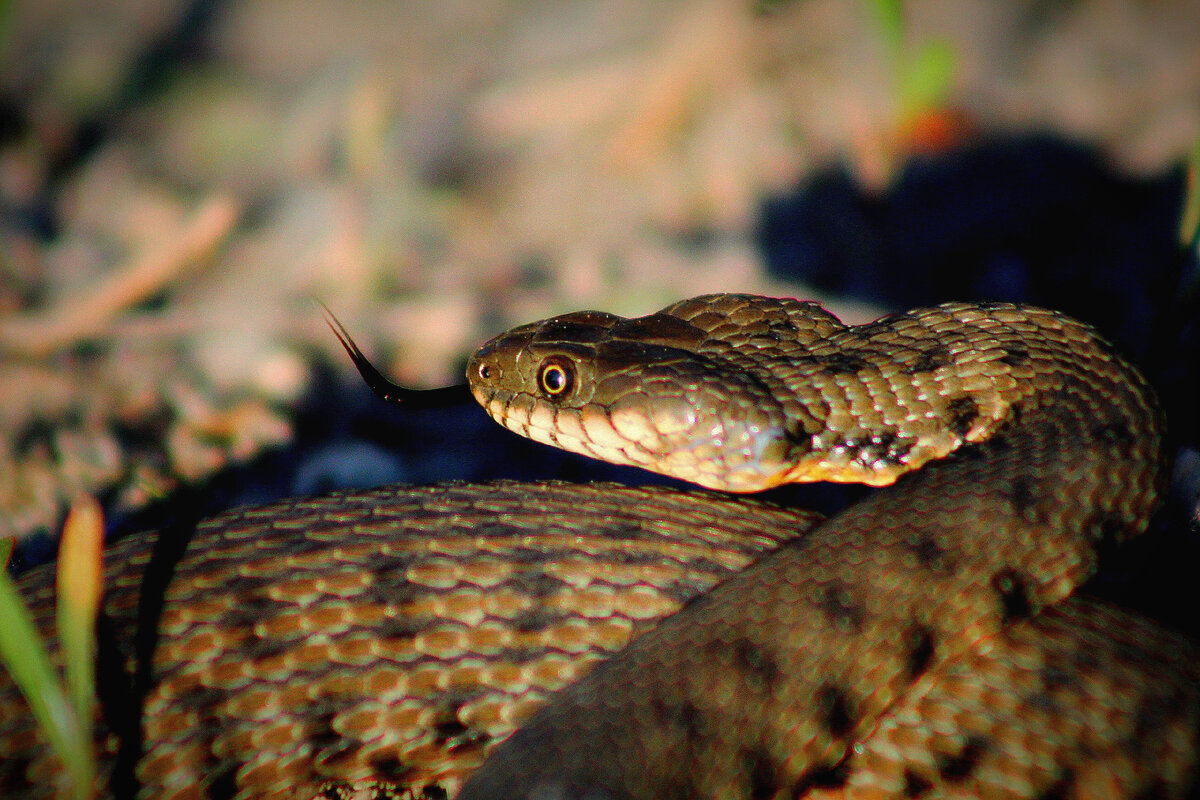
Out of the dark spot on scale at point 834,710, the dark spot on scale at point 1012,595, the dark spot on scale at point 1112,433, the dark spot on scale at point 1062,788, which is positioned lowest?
the dark spot on scale at point 1062,788

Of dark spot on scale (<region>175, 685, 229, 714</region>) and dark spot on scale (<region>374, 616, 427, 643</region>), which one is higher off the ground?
dark spot on scale (<region>374, 616, 427, 643</region>)

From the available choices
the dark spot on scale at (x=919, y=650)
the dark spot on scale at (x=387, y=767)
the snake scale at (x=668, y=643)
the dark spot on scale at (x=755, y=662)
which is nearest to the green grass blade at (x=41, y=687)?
the snake scale at (x=668, y=643)

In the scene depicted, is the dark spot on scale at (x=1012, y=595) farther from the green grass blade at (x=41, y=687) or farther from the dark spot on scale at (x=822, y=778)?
the green grass blade at (x=41, y=687)

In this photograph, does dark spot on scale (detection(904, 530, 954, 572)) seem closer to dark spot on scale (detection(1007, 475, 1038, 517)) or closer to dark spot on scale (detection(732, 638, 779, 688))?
dark spot on scale (detection(1007, 475, 1038, 517))

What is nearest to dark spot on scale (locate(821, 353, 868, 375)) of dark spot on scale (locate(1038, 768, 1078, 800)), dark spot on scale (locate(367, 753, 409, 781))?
dark spot on scale (locate(1038, 768, 1078, 800))

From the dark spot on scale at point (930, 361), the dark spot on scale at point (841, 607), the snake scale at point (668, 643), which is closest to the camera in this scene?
the snake scale at point (668, 643)

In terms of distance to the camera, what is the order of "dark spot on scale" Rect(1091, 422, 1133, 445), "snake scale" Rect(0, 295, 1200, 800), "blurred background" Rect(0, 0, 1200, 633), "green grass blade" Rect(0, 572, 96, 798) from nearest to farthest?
"green grass blade" Rect(0, 572, 96, 798)
"snake scale" Rect(0, 295, 1200, 800)
"dark spot on scale" Rect(1091, 422, 1133, 445)
"blurred background" Rect(0, 0, 1200, 633)

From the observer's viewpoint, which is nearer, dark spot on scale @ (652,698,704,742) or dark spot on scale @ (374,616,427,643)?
dark spot on scale @ (652,698,704,742)
